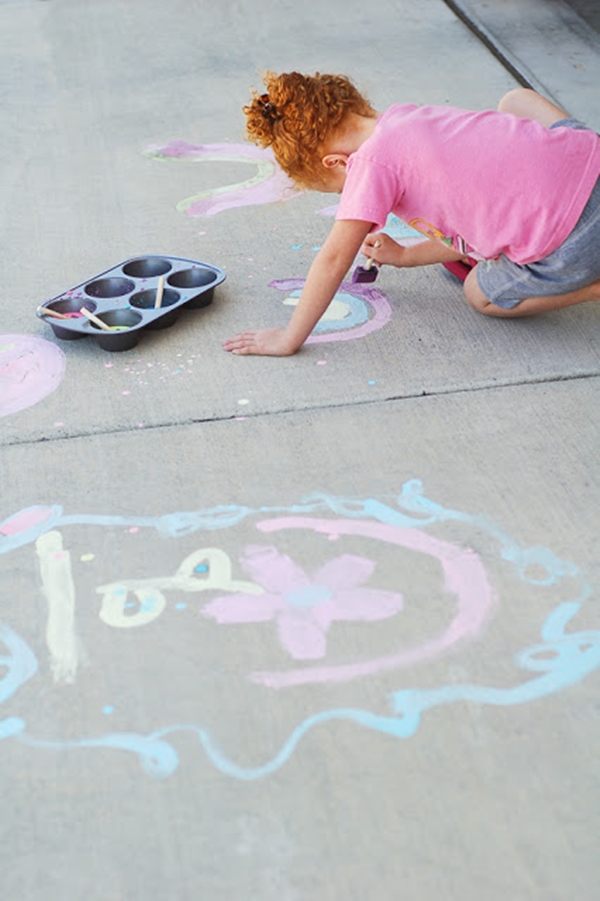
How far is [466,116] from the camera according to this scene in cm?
222

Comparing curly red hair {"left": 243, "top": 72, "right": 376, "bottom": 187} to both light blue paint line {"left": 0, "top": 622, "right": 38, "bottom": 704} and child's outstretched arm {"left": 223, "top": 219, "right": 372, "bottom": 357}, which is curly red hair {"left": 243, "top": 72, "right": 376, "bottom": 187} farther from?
light blue paint line {"left": 0, "top": 622, "right": 38, "bottom": 704}

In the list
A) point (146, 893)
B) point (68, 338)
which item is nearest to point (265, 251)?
point (68, 338)

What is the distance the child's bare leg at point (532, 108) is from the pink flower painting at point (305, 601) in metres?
1.29

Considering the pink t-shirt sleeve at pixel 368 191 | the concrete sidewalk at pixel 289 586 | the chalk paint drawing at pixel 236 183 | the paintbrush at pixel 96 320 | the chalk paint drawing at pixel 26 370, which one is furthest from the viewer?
the chalk paint drawing at pixel 236 183

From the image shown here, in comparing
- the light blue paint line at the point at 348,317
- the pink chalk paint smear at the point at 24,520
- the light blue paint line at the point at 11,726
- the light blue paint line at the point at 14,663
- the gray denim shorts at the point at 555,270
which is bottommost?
the pink chalk paint smear at the point at 24,520

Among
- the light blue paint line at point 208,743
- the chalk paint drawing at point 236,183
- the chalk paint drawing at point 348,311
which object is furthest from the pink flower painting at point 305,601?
the chalk paint drawing at point 236,183

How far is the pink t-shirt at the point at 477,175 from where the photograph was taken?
6.99ft

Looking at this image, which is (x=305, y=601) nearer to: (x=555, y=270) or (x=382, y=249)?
(x=555, y=270)

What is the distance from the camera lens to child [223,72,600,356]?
213 cm

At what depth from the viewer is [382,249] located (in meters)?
2.50

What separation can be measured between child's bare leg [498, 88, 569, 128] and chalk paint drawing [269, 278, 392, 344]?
21.6 inches

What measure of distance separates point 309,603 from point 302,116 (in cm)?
102

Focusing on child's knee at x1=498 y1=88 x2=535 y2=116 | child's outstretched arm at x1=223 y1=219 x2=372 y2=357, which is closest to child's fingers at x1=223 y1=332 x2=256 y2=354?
child's outstretched arm at x1=223 y1=219 x2=372 y2=357

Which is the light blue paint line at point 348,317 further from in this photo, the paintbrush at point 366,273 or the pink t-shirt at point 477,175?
the pink t-shirt at point 477,175
